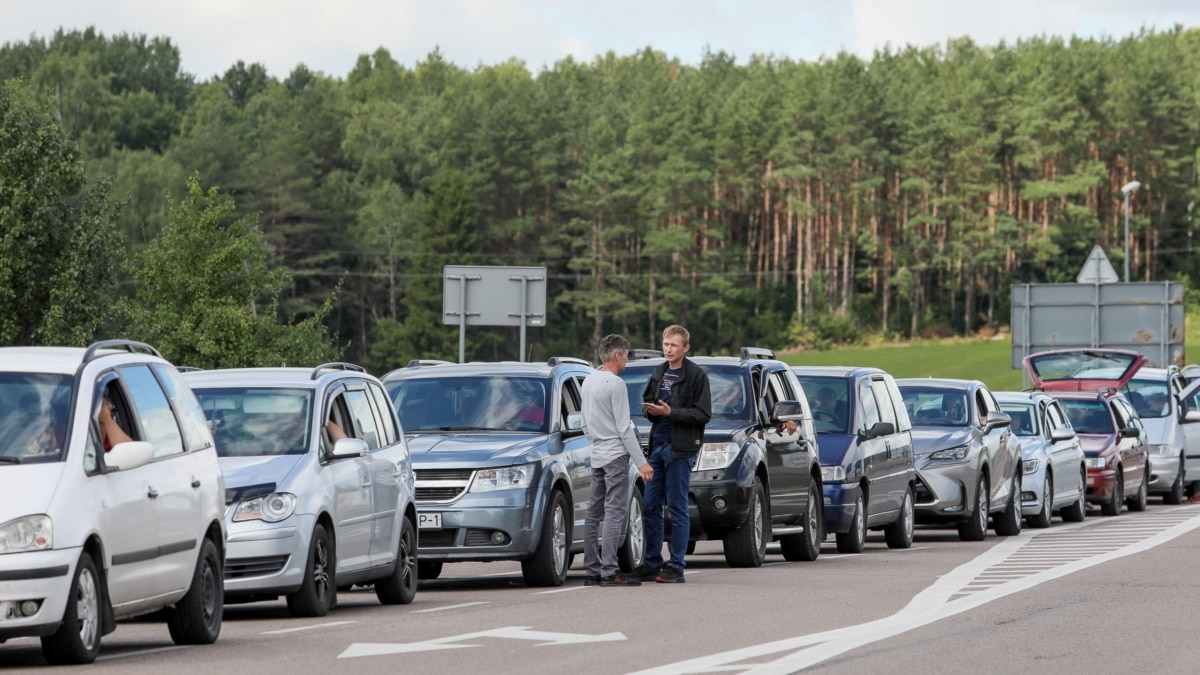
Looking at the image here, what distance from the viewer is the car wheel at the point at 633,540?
1733cm

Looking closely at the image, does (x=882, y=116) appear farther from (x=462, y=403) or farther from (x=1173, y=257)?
(x=462, y=403)

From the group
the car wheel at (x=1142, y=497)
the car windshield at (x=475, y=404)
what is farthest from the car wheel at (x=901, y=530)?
the car wheel at (x=1142, y=497)

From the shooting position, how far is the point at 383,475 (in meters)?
14.6

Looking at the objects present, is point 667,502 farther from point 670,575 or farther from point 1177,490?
point 1177,490

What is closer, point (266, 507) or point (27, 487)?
point (27, 487)

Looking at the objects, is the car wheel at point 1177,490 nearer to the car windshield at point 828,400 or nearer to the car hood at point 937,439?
the car hood at point 937,439

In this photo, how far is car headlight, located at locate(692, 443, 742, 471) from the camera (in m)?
18.1

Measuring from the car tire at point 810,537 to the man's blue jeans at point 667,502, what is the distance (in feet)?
10.7

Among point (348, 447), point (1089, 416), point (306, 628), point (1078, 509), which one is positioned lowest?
point (1078, 509)

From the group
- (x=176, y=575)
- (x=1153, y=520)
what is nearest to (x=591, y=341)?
(x=1153, y=520)

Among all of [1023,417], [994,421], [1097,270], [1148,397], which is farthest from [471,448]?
[1097,270]

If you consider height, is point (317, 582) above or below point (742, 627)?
above

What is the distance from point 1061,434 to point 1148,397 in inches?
381

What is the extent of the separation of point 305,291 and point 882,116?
35.2 meters
